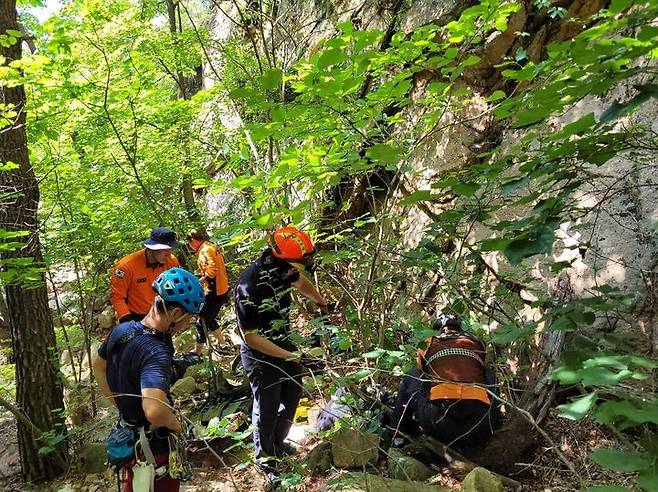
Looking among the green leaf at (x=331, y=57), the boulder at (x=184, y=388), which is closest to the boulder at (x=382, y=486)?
the green leaf at (x=331, y=57)

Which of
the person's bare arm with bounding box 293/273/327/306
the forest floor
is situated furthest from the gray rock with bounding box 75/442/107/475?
the person's bare arm with bounding box 293/273/327/306

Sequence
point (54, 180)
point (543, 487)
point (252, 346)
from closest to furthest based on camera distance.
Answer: point (543, 487), point (252, 346), point (54, 180)

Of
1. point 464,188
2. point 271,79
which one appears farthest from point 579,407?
point 271,79

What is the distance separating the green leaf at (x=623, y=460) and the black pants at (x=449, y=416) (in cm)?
251

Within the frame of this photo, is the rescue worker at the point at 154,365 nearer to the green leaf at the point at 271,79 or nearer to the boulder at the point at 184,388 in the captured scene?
the green leaf at the point at 271,79

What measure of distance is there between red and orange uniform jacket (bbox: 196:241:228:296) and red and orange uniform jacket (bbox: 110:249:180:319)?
879mm

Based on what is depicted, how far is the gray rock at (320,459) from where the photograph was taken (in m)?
Result: 4.16

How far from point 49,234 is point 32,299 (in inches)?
58.5

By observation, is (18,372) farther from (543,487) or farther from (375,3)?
(375,3)

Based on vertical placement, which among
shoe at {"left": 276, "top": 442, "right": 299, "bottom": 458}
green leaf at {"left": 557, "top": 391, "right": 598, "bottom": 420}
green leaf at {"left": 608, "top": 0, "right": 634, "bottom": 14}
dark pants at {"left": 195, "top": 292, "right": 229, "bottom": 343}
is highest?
green leaf at {"left": 608, "top": 0, "right": 634, "bottom": 14}

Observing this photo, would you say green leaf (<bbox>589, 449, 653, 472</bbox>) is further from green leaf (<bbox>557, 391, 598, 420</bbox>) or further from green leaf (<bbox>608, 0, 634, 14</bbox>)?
green leaf (<bbox>608, 0, 634, 14</bbox>)

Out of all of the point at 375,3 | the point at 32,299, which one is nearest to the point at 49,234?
the point at 32,299

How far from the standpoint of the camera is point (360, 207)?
7395 mm

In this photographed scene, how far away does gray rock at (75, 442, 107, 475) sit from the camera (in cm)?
536
